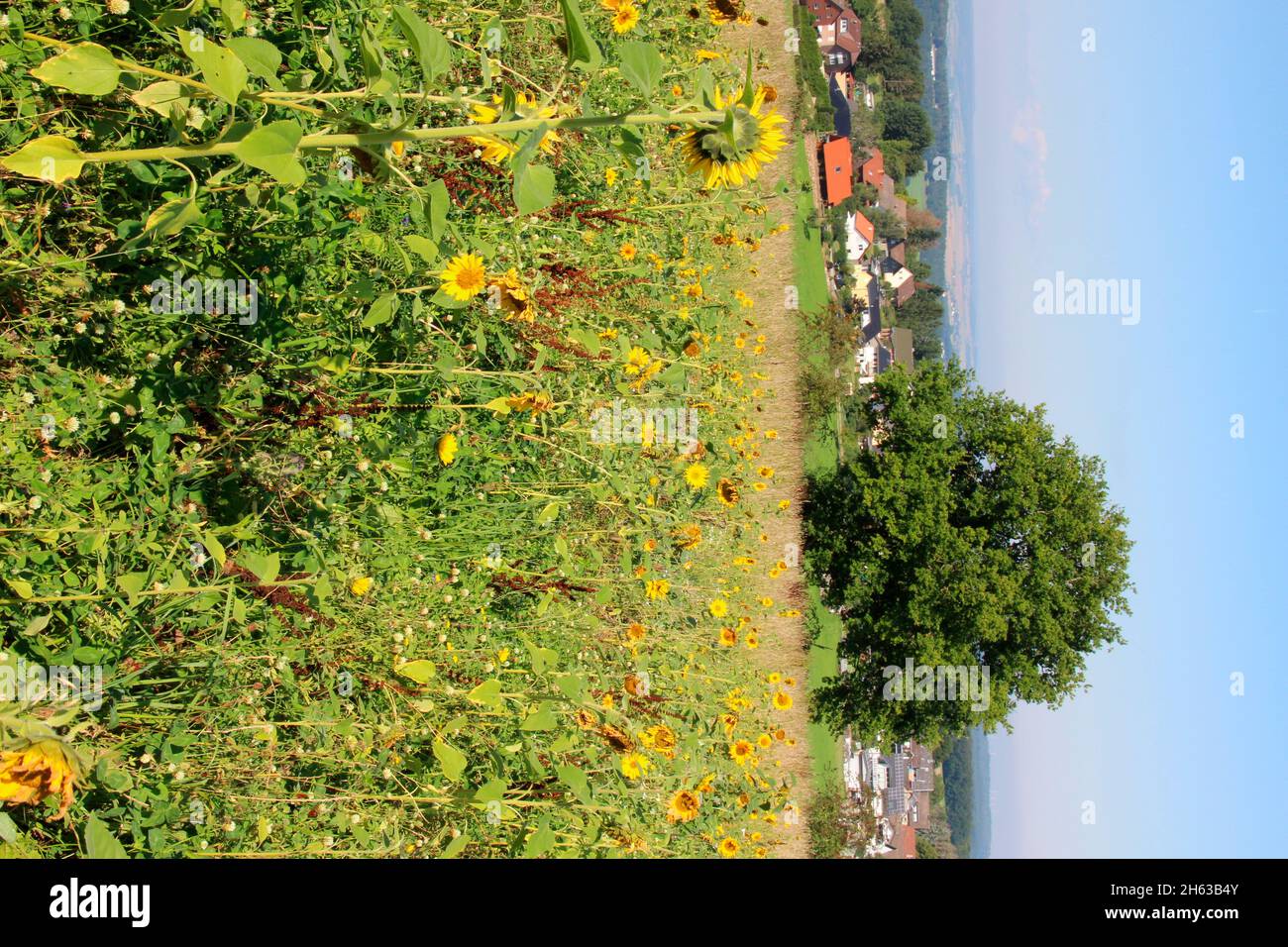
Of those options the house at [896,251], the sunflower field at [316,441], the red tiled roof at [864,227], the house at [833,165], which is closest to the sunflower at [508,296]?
the sunflower field at [316,441]

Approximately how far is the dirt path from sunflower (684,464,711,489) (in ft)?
7.96

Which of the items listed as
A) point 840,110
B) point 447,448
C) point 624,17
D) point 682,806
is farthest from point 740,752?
point 840,110

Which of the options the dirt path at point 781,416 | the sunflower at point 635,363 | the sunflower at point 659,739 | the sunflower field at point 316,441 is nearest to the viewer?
the sunflower field at point 316,441

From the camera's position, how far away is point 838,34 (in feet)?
238

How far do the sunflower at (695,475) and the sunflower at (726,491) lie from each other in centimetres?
22

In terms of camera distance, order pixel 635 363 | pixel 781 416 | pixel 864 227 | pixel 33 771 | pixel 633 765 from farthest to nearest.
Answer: pixel 864 227 → pixel 781 416 → pixel 635 363 → pixel 633 765 → pixel 33 771

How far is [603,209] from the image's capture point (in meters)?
5.77

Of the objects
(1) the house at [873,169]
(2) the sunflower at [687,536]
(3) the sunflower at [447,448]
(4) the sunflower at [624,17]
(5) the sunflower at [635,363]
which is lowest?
(2) the sunflower at [687,536]

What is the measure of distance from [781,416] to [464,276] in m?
7.04

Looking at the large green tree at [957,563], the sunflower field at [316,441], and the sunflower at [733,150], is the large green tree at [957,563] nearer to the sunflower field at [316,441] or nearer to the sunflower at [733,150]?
the sunflower field at [316,441]

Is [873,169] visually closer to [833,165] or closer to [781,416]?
[833,165]

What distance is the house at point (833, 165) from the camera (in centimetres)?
4841

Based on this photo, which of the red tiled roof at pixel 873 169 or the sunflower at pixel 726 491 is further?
the red tiled roof at pixel 873 169

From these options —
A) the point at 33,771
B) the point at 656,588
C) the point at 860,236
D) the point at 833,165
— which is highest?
the point at 860,236
